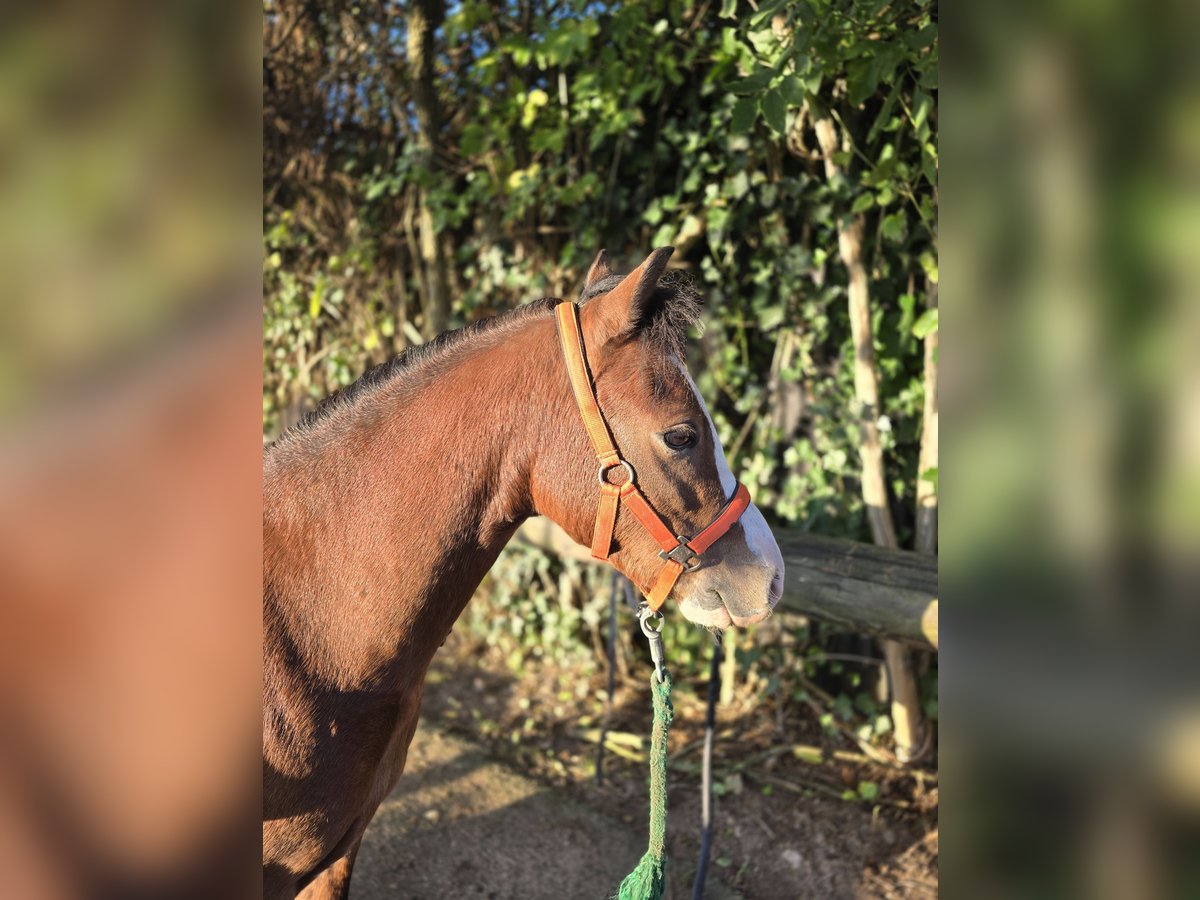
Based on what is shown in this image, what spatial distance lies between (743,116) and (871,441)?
4.93 ft

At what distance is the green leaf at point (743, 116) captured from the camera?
236 cm

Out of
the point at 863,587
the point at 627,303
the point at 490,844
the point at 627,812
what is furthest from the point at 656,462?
the point at 627,812

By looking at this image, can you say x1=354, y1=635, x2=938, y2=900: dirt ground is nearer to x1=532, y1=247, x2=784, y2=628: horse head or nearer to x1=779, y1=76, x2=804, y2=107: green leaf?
x1=532, y1=247, x2=784, y2=628: horse head

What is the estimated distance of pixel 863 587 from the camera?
2.75 metres

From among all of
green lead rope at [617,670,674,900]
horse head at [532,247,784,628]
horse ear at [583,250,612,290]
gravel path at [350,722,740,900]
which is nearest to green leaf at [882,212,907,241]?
horse ear at [583,250,612,290]

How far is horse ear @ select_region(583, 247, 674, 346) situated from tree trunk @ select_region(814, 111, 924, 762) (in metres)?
1.89

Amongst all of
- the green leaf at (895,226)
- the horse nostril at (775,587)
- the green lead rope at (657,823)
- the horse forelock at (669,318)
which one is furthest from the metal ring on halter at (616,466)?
the green leaf at (895,226)

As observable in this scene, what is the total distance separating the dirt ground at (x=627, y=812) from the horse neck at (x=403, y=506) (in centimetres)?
183

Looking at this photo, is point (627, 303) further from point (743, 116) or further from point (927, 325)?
point (927, 325)

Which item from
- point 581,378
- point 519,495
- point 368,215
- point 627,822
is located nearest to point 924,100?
point 581,378

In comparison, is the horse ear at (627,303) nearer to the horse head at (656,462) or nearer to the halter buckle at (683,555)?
the horse head at (656,462)
